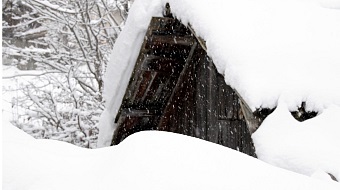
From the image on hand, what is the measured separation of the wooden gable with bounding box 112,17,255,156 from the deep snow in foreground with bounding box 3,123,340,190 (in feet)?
6.95

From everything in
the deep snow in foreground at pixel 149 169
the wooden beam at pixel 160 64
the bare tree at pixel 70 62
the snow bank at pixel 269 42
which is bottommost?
the bare tree at pixel 70 62

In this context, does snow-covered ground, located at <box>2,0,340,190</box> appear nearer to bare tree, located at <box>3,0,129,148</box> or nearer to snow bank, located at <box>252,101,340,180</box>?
snow bank, located at <box>252,101,340,180</box>

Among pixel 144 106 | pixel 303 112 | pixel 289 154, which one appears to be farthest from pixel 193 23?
pixel 144 106

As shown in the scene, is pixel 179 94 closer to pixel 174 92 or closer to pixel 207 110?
pixel 174 92

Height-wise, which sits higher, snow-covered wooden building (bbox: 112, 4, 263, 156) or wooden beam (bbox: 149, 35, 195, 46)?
wooden beam (bbox: 149, 35, 195, 46)

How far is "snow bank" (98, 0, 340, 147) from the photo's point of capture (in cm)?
219

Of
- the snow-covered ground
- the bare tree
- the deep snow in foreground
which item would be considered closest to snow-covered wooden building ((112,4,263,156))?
the snow-covered ground

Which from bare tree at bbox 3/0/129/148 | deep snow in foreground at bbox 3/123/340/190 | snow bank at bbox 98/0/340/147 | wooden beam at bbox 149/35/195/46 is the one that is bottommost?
bare tree at bbox 3/0/129/148

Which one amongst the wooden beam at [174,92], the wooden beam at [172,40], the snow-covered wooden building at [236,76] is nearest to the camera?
the snow-covered wooden building at [236,76]

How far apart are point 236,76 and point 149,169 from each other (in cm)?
118

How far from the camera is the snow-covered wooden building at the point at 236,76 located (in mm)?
2082

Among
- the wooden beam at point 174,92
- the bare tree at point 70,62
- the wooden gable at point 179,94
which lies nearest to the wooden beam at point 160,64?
the wooden gable at point 179,94

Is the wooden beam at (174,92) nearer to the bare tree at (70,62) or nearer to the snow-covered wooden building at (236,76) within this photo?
the snow-covered wooden building at (236,76)

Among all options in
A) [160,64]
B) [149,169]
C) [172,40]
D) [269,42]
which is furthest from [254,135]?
[160,64]
